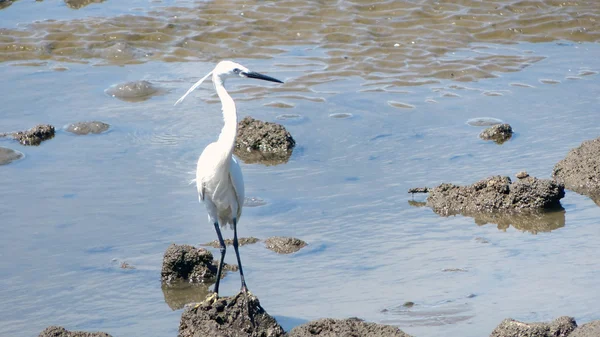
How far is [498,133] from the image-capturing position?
8.38m

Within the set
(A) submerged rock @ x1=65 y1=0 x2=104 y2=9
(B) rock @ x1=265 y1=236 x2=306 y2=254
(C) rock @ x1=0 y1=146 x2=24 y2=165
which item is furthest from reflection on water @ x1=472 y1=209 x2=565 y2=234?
(A) submerged rock @ x1=65 y1=0 x2=104 y2=9

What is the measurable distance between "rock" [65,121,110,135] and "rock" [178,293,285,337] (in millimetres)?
4322

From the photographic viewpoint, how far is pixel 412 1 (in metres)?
12.4

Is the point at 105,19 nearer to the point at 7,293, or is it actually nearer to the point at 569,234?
the point at 7,293

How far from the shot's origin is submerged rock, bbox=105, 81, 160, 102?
9.91 m

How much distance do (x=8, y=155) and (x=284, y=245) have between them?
3.31 metres

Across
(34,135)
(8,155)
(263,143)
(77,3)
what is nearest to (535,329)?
(263,143)

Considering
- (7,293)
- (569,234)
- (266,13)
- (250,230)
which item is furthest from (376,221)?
(266,13)

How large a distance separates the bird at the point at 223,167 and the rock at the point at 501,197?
191 cm

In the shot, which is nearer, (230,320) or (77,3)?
(230,320)

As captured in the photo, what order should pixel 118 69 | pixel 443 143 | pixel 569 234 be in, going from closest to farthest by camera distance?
pixel 569 234 → pixel 443 143 → pixel 118 69

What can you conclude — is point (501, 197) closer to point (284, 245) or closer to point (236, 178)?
point (284, 245)

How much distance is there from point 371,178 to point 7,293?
3.20m

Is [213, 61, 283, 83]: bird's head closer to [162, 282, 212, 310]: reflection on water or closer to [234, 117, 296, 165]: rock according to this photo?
[162, 282, 212, 310]: reflection on water
